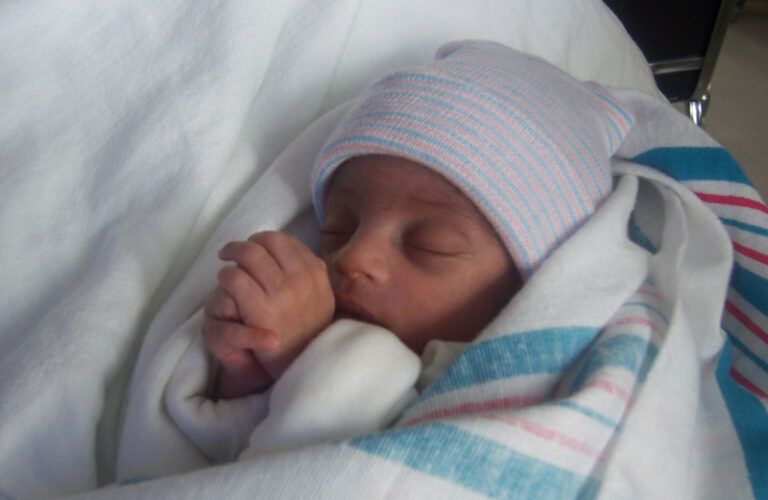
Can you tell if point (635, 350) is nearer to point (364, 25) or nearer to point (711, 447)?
point (711, 447)

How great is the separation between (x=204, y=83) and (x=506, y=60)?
1.05 ft

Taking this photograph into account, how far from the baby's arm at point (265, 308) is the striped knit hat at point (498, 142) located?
134mm

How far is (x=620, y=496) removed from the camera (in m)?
0.46

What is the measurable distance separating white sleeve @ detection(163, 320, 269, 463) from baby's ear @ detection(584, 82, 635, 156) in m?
0.44

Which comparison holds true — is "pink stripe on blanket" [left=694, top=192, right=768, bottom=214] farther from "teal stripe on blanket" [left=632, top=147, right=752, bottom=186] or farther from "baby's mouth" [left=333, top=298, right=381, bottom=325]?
"baby's mouth" [left=333, top=298, right=381, bottom=325]

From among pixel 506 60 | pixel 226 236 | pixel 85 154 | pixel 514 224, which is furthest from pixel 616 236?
pixel 85 154

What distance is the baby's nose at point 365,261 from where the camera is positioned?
0.60 metres

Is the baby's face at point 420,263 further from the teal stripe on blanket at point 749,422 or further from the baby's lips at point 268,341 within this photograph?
the teal stripe on blanket at point 749,422

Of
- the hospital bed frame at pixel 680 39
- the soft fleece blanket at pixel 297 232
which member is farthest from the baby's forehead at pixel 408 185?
the hospital bed frame at pixel 680 39

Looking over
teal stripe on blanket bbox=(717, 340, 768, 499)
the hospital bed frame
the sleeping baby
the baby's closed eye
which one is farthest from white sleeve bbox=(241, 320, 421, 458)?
the hospital bed frame

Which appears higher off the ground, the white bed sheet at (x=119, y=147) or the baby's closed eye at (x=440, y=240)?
the white bed sheet at (x=119, y=147)

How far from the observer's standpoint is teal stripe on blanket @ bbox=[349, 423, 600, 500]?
410 mm

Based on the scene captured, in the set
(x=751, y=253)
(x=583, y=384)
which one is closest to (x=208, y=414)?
(x=583, y=384)

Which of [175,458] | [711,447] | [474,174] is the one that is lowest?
[711,447]
